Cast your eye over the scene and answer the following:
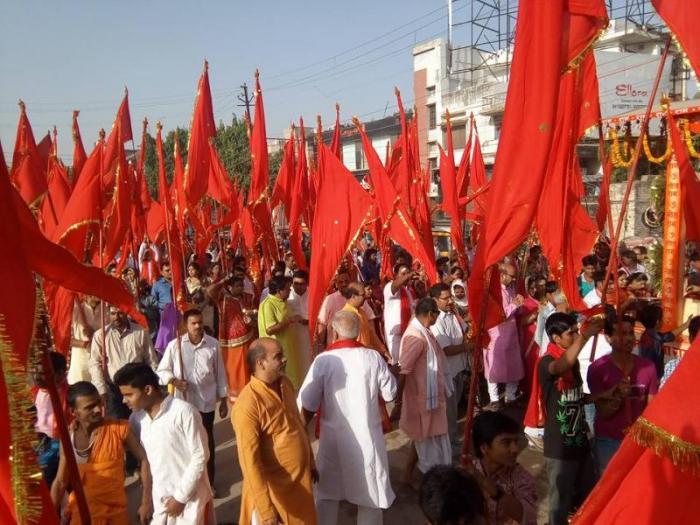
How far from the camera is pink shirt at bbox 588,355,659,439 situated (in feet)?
11.5

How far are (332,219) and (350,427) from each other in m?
3.52

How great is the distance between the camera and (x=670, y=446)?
1.55 meters

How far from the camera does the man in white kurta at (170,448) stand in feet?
10.4

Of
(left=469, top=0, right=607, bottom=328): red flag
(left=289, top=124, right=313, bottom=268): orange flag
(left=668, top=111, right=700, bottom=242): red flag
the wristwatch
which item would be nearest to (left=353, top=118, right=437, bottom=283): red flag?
(left=289, top=124, right=313, bottom=268): orange flag

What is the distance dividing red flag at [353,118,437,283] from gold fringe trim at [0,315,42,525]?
5.11 metres

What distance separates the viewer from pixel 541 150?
2502 mm

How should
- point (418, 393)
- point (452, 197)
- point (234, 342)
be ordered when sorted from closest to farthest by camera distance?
point (418, 393) → point (234, 342) → point (452, 197)

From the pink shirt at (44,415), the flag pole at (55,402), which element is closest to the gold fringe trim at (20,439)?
the flag pole at (55,402)

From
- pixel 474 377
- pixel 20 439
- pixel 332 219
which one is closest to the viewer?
pixel 20 439

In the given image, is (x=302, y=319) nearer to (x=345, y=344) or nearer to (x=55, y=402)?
(x=345, y=344)

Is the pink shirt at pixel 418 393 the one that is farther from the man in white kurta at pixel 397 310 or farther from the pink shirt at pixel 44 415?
the pink shirt at pixel 44 415

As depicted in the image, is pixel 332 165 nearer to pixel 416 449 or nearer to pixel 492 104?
pixel 416 449

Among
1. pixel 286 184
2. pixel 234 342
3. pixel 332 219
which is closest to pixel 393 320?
pixel 332 219

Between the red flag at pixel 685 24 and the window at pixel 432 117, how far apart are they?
32.0 metres
